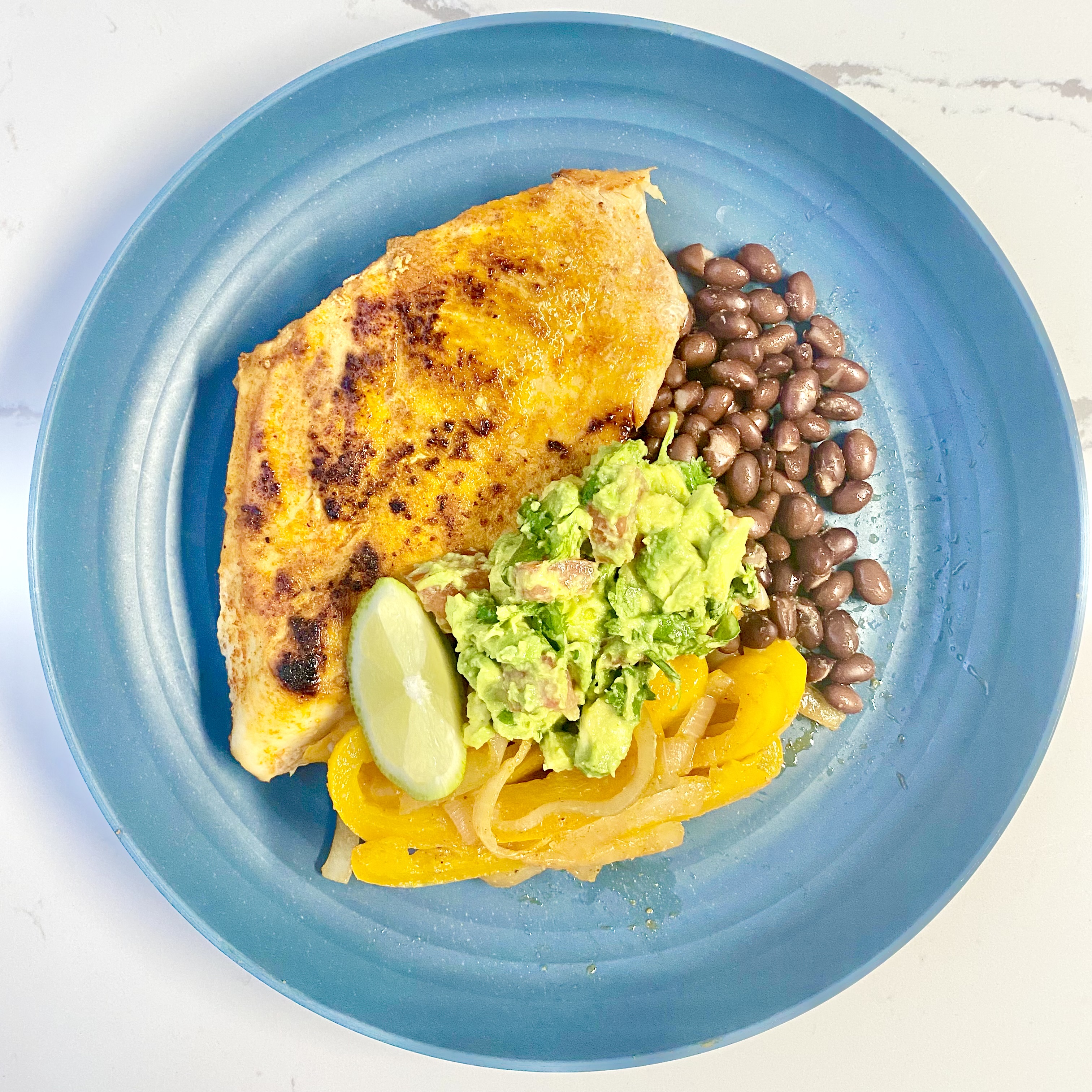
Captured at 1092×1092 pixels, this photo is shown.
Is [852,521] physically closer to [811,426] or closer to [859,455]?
[859,455]

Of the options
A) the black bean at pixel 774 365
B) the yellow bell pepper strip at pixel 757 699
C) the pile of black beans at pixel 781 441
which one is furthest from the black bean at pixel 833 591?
the black bean at pixel 774 365

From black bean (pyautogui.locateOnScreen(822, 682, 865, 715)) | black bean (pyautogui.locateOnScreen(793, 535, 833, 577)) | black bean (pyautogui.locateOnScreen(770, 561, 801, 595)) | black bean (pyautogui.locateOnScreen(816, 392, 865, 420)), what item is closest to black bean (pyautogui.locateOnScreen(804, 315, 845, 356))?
black bean (pyautogui.locateOnScreen(816, 392, 865, 420))

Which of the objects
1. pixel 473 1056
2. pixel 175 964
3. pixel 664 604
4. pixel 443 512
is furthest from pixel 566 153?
pixel 175 964

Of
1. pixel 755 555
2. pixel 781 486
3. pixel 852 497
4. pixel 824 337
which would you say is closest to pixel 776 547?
pixel 755 555

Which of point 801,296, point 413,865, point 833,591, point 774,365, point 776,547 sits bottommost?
point 413,865

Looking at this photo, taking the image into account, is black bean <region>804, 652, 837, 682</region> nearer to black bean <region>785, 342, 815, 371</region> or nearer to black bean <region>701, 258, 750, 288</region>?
black bean <region>785, 342, 815, 371</region>

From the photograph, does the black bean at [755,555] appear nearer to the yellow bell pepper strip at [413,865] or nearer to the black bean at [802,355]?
the black bean at [802,355]
